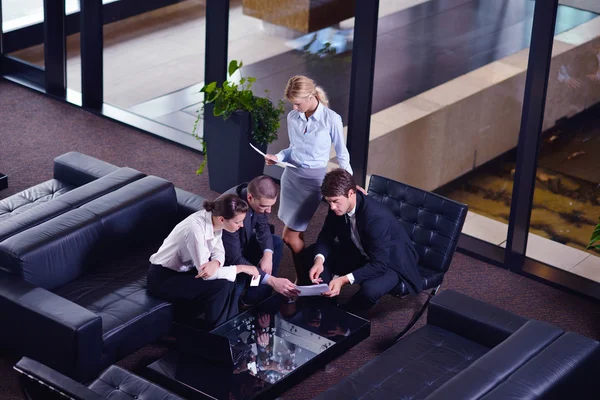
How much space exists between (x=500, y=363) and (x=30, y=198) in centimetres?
376

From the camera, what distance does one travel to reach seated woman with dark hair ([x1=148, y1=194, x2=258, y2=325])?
17.4 feet

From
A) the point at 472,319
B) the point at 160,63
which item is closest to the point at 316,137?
the point at 472,319

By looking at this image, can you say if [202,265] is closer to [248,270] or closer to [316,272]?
[248,270]

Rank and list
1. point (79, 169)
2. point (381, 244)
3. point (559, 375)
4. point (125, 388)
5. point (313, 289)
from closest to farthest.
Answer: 1. point (559, 375)
2. point (125, 388)
3. point (313, 289)
4. point (381, 244)
5. point (79, 169)

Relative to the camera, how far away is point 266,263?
5.85m

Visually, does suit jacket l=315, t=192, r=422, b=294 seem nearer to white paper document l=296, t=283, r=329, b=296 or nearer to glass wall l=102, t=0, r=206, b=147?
white paper document l=296, t=283, r=329, b=296

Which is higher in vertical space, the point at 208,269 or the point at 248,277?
the point at 208,269

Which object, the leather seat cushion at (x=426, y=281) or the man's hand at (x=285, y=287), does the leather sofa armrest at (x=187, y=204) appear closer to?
the man's hand at (x=285, y=287)

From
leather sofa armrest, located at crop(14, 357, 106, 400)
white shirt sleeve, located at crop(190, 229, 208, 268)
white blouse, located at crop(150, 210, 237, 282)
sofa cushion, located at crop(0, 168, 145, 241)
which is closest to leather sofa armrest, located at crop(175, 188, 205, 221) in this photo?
sofa cushion, located at crop(0, 168, 145, 241)

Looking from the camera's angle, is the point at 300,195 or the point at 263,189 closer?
the point at 263,189

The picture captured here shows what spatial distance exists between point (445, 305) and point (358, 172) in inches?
94.4

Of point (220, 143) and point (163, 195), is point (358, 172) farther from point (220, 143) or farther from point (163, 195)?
point (163, 195)

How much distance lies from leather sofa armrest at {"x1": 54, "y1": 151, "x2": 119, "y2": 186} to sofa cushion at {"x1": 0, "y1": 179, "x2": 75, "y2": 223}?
64 mm

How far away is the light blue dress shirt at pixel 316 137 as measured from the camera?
6020 mm
